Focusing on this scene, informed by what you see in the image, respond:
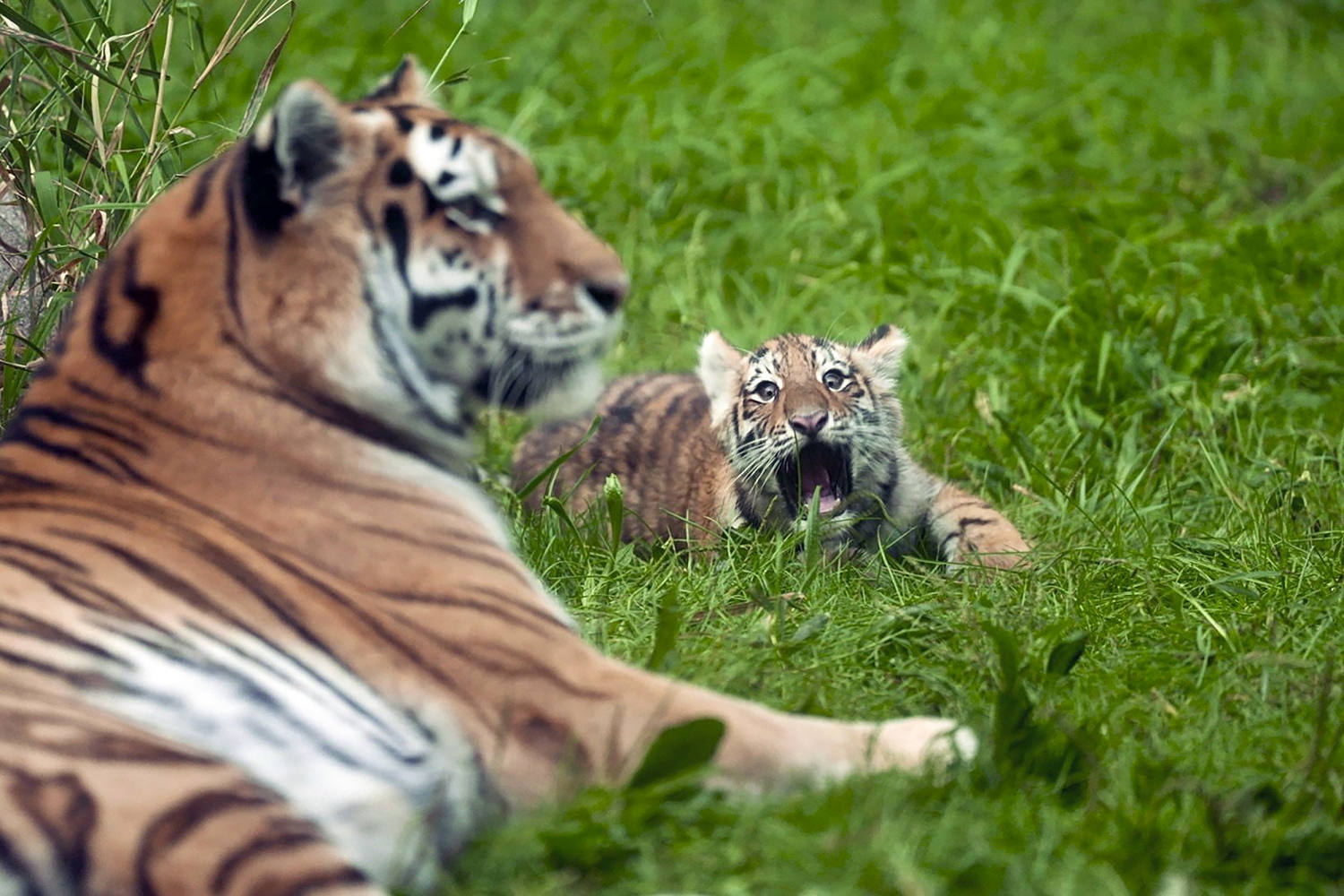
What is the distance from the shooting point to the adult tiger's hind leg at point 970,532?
4.19 m

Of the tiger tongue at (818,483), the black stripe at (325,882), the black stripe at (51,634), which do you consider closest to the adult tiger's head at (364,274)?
the black stripe at (51,634)

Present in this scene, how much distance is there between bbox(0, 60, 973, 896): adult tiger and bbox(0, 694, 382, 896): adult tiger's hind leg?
0.03 ft

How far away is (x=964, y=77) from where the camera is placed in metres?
8.32

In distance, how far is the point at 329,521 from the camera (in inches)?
103

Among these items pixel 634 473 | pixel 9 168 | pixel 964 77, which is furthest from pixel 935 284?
pixel 9 168

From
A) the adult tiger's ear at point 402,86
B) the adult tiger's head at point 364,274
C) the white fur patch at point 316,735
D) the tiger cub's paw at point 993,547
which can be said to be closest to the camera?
the white fur patch at point 316,735

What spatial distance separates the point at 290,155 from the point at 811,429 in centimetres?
215

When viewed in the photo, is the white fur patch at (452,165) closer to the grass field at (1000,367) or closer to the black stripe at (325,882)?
the grass field at (1000,367)

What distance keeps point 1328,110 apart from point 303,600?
7.17 m

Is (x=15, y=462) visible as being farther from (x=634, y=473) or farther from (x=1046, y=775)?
(x=634, y=473)

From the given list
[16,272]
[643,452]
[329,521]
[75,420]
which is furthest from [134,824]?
[643,452]

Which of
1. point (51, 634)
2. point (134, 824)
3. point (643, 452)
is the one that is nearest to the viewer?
point (134, 824)

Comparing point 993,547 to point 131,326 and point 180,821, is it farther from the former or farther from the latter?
point 180,821

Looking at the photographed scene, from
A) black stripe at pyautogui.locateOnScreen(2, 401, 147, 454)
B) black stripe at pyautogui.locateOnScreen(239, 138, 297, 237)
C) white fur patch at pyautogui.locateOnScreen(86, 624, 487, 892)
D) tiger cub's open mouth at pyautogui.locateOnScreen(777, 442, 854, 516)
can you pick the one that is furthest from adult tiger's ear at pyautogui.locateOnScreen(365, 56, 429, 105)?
tiger cub's open mouth at pyautogui.locateOnScreen(777, 442, 854, 516)
